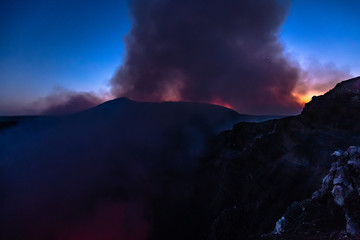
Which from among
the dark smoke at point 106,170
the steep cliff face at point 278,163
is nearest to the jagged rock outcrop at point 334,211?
the steep cliff face at point 278,163

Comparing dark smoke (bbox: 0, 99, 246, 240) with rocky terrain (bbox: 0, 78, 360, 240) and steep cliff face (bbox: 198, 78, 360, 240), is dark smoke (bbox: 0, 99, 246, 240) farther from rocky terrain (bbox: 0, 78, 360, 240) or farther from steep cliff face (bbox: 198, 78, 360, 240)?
steep cliff face (bbox: 198, 78, 360, 240)

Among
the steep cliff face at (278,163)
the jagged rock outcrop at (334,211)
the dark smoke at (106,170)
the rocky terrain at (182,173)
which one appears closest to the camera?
the jagged rock outcrop at (334,211)

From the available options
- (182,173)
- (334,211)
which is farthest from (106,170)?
(334,211)

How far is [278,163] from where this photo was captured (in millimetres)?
13203

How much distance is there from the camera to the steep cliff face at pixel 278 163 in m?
10.2

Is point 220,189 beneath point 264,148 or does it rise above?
beneath

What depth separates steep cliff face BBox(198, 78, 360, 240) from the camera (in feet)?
33.4

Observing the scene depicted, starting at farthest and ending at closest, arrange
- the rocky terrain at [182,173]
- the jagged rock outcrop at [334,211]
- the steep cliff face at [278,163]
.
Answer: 1. the steep cliff face at [278,163]
2. the rocky terrain at [182,173]
3. the jagged rock outcrop at [334,211]

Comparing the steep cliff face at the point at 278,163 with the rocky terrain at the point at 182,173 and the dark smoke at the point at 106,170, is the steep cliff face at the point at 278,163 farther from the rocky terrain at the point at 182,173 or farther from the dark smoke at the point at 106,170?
the dark smoke at the point at 106,170

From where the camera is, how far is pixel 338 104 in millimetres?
10523

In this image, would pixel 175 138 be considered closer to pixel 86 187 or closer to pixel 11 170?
pixel 86 187

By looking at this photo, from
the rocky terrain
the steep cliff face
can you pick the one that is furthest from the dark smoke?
the steep cliff face

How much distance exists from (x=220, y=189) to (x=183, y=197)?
26.6 ft

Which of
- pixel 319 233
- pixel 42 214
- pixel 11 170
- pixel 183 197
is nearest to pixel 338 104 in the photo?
pixel 319 233
